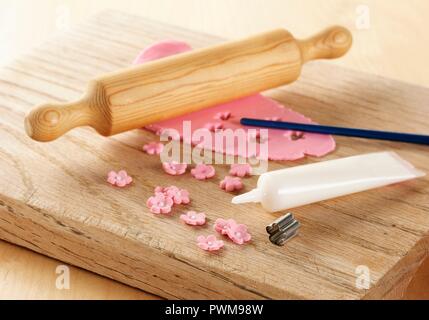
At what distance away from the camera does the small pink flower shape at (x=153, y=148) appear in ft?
3.69

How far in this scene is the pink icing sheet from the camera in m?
1.14

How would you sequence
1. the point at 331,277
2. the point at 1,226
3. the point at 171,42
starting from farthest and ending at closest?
1. the point at 171,42
2. the point at 1,226
3. the point at 331,277

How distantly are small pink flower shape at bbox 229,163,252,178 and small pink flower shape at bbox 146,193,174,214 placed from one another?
93 mm

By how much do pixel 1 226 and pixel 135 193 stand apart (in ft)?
0.48

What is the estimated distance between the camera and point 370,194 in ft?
3.49

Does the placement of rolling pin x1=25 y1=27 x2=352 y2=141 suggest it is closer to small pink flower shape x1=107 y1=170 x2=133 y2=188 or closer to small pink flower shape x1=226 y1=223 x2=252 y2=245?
small pink flower shape x1=107 y1=170 x2=133 y2=188

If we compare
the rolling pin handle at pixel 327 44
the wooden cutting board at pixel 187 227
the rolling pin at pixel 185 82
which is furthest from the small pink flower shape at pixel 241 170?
the rolling pin handle at pixel 327 44

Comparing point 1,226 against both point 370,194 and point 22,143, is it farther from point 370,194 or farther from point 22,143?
point 370,194

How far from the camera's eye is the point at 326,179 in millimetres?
1044

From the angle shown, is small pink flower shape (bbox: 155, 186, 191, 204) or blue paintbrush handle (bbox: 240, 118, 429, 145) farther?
blue paintbrush handle (bbox: 240, 118, 429, 145)

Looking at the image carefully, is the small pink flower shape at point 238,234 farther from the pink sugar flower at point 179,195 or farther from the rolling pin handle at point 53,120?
the rolling pin handle at point 53,120

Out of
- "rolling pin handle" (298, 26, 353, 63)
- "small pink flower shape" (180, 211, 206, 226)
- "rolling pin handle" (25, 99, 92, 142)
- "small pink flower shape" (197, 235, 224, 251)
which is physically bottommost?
"small pink flower shape" (197, 235, 224, 251)

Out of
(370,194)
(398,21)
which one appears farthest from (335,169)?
(398,21)

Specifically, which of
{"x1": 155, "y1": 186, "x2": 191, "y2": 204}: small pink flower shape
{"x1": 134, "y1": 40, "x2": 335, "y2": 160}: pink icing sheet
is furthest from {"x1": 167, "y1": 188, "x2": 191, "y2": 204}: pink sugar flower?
{"x1": 134, "y1": 40, "x2": 335, "y2": 160}: pink icing sheet
